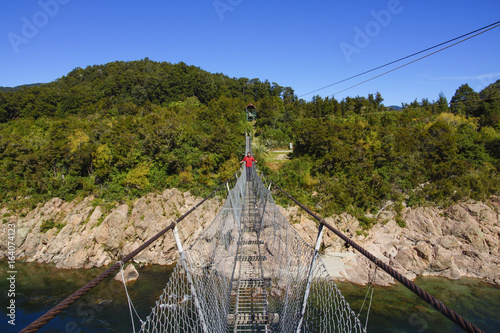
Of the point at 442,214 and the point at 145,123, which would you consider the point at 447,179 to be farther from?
the point at 145,123

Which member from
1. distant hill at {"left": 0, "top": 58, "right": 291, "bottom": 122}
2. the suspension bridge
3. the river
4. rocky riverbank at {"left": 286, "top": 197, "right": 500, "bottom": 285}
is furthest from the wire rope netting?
distant hill at {"left": 0, "top": 58, "right": 291, "bottom": 122}

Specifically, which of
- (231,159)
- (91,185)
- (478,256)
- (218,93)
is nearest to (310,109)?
(218,93)

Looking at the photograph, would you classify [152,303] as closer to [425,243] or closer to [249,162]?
[249,162]

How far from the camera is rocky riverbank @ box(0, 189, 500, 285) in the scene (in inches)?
342

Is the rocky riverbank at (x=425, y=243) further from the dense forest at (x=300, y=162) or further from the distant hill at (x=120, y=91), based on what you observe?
the distant hill at (x=120, y=91)

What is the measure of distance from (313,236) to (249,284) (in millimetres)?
6713

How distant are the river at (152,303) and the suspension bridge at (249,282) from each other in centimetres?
431

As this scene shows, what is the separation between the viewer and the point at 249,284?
340cm

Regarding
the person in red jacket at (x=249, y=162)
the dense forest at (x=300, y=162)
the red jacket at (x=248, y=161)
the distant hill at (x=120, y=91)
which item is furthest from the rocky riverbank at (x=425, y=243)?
the distant hill at (x=120, y=91)

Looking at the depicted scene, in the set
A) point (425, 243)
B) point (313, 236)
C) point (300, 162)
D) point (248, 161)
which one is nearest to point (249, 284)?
point (248, 161)

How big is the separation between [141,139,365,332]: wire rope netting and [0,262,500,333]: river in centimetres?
414

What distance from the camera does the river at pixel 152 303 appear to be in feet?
21.7

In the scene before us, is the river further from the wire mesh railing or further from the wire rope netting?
the wire mesh railing

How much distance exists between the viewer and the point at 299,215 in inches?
400
